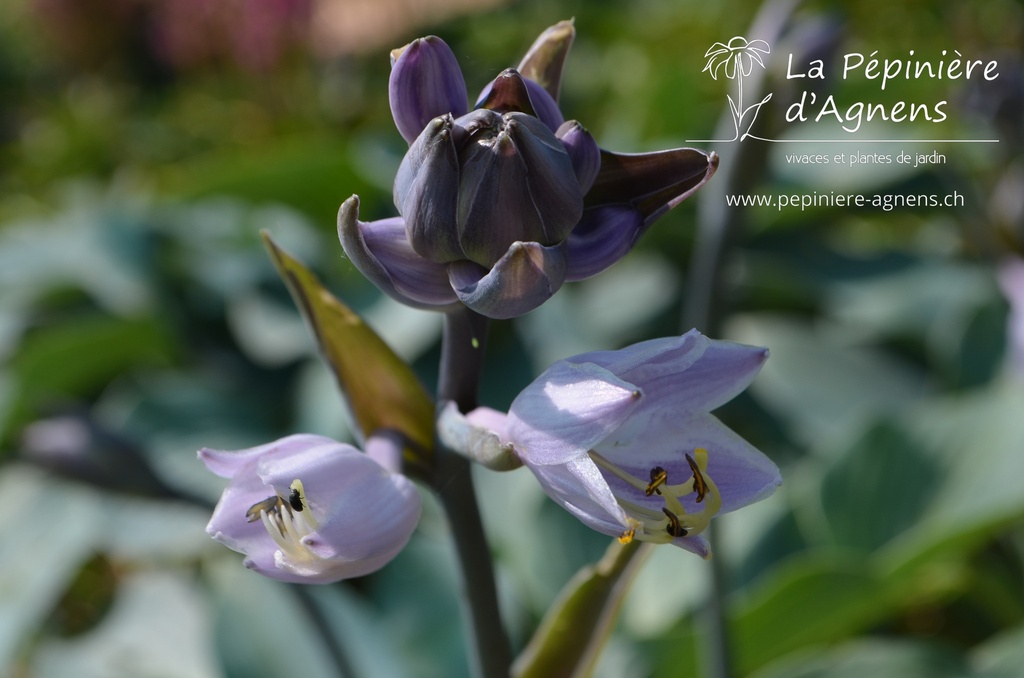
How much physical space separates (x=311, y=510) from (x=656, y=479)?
231 millimetres

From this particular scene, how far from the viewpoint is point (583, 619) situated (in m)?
0.77

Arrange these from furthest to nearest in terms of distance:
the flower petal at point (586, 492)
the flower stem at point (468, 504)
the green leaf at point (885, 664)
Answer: the green leaf at point (885, 664) < the flower stem at point (468, 504) < the flower petal at point (586, 492)

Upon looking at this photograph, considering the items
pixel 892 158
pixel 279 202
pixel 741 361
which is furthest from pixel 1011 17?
pixel 741 361

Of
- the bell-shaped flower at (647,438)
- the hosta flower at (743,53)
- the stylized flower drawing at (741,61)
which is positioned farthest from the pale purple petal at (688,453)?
the hosta flower at (743,53)

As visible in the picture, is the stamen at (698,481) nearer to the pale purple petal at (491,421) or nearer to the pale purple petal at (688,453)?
the pale purple petal at (688,453)

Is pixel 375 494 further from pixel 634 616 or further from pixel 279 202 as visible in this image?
pixel 279 202

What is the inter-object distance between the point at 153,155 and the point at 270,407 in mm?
3208

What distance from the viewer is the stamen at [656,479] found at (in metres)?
0.63

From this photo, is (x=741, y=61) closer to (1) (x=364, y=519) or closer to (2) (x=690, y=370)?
(2) (x=690, y=370)

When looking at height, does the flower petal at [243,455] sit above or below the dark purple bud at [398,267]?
below

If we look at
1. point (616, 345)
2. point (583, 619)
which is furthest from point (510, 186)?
point (616, 345)

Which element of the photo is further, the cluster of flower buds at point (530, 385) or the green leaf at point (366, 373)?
the green leaf at point (366, 373)

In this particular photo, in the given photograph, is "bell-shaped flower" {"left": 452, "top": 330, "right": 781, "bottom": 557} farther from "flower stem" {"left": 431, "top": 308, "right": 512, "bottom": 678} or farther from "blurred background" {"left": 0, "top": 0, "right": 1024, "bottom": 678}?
"blurred background" {"left": 0, "top": 0, "right": 1024, "bottom": 678}

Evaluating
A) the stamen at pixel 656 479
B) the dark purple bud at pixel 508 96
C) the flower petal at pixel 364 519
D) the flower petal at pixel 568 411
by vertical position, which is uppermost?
the dark purple bud at pixel 508 96
